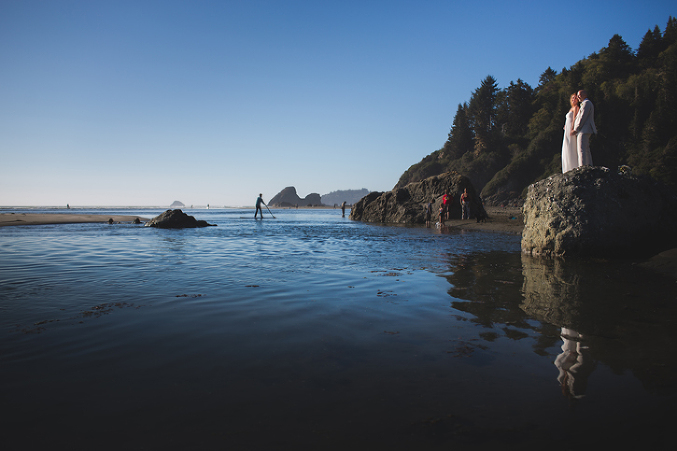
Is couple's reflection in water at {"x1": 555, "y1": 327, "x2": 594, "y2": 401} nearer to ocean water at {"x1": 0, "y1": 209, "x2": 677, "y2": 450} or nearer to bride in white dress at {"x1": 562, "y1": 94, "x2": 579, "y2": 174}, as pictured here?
ocean water at {"x1": 0, "y1": 209, "x2": 677, "y2": 450}

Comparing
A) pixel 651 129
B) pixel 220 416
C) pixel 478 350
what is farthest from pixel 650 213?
pixel 651 129

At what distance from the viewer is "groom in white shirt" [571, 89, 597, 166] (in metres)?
9.55

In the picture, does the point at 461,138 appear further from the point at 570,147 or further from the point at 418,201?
the point at 570,147

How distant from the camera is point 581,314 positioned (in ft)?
13.6

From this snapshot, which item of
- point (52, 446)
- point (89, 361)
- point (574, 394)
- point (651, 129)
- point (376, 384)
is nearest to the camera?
point (52, 446)

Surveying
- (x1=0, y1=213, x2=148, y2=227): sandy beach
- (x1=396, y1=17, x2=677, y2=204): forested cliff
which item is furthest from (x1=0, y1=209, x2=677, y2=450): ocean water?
(x1=396, y1=17, x2=677, y2=204): forested cliff

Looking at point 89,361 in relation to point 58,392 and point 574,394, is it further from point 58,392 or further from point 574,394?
point 574,394

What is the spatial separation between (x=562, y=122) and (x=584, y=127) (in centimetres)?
7257

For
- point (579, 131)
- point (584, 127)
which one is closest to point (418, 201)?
point (579, 131)

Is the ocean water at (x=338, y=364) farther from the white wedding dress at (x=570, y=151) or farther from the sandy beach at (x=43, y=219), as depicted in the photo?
the sandy beach at (x=43, y=219)

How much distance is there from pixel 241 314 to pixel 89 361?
1.61m

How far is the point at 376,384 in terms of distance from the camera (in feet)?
8.14

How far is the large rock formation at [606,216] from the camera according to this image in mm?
8234

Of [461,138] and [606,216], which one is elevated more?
[461,138]
